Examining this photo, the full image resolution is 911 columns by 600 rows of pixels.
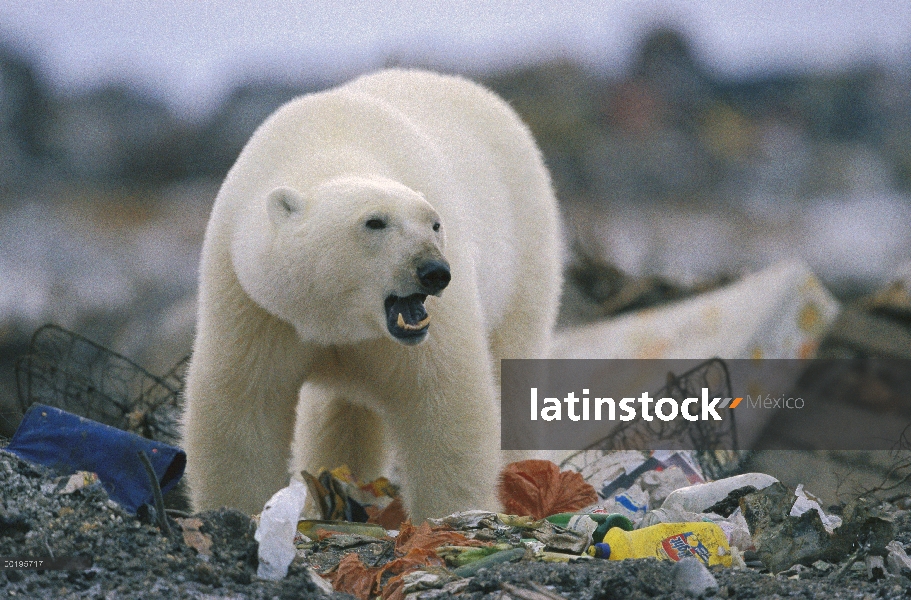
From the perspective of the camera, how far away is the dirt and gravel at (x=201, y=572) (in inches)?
121

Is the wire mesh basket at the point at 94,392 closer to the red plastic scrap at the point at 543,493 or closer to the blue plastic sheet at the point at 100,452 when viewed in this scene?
the blue plastic sheet at the point at 100,452

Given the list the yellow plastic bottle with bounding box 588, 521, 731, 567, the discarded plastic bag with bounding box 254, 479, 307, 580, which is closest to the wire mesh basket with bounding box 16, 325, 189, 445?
the discarded plastic bag with bounding box 254, 479, 307, 580

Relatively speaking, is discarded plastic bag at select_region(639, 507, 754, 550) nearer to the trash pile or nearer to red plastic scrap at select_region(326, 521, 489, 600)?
the trash pile

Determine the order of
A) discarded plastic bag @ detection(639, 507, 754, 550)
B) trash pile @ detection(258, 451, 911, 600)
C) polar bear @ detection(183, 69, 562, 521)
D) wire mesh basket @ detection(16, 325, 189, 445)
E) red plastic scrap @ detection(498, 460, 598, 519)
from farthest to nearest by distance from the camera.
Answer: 1. wire mesh basket @ detection(16, 325, 189, 445)
2. red plastic scrap @ detection(498, 460, 598, 519)
3. discarded plastic bag @ detection(639, 507, 754, 550)
4. polar bear @ detection(183, 69, 562, 521)
5. trash pile @ detection(258, 451, 911, 600)

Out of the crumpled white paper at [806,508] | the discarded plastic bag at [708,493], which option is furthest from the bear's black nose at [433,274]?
the crumpled white paper at [806,508]

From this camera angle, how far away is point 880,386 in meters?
11.5

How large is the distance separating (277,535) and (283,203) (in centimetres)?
122

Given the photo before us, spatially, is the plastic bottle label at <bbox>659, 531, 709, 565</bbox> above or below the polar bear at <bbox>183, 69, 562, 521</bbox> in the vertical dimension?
below

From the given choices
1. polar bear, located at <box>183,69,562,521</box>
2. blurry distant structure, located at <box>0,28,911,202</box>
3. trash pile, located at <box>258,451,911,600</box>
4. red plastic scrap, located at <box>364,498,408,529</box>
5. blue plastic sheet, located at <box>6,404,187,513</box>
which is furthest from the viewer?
blurry distant structure, located at <box>0,28,911,202</box>

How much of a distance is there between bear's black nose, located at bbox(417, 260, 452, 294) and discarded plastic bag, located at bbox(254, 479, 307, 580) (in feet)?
2.77

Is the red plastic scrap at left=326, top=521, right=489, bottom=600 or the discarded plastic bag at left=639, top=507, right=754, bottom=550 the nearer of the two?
the red plastic scrap at left=326, top=521, right=489, bottom=600

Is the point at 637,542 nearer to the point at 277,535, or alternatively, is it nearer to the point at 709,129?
the point at 277,535

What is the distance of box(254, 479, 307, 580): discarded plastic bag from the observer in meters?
3.29

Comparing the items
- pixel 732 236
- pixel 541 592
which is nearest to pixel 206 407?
pixel 541 592
